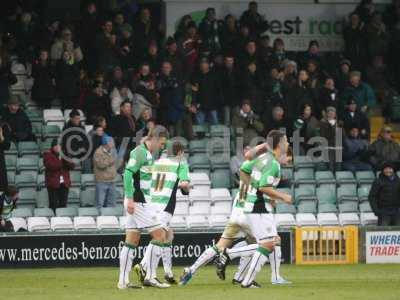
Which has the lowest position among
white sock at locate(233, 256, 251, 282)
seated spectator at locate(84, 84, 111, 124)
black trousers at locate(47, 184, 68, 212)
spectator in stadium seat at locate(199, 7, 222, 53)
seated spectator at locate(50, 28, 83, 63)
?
white sock at locate(233, 256, 251, 282)

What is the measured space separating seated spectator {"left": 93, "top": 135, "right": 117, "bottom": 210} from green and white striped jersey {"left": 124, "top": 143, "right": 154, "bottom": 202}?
23.7 ft

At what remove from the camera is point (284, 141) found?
49.7ft

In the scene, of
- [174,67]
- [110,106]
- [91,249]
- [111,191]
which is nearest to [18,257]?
[91,249]

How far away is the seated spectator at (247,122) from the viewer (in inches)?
958

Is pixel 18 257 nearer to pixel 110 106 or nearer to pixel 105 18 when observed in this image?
pixel 110 106

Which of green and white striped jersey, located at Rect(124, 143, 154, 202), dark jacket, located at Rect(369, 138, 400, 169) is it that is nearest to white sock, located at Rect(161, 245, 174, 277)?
green and white striped jersey, located at Rect(124, 143, 154, 202)

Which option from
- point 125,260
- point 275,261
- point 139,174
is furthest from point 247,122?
point 125,260

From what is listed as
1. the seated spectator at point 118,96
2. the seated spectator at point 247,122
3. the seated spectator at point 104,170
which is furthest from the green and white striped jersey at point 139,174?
the seated spectator at point 247,122

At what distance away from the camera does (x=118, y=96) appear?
79.3 ft

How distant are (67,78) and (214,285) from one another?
8957 millimetres

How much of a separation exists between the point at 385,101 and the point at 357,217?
4598 millimetres

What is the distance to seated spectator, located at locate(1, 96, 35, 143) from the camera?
75.8 feet

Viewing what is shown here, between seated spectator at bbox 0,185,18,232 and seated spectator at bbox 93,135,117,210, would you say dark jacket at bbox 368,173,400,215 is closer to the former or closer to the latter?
seated spectator at bbox 93,135,117,210

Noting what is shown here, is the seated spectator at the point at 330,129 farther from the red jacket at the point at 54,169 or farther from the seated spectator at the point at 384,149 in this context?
the red jacket at the point at 54,169
